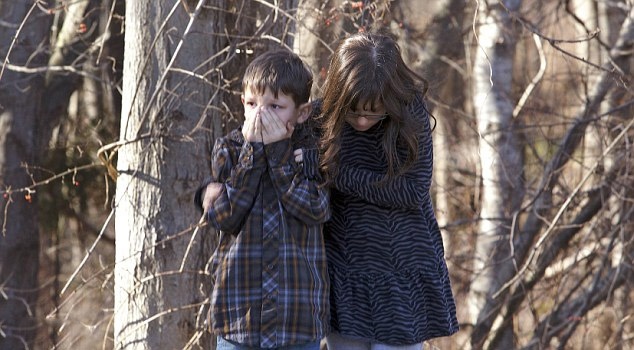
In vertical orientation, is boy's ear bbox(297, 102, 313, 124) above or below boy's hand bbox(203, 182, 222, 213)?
above

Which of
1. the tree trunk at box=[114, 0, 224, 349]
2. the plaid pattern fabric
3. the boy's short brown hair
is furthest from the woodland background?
the plaid pattern fabric

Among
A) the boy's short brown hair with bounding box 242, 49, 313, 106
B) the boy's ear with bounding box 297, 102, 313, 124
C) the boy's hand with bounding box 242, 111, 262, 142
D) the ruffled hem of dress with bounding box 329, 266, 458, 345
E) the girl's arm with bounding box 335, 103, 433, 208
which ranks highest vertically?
the boy's short brown hair with bounding box 242, 49, 313, 106

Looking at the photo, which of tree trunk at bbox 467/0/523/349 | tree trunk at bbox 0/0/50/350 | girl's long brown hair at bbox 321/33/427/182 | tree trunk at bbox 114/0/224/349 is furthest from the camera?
tree trunk at bbox 0/0/50/350

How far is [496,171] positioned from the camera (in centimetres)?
687

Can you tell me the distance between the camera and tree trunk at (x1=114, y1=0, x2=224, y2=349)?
4.04 m

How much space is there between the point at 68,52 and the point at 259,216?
A: 464cm

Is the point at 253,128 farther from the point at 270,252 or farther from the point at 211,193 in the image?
the point at 270,252

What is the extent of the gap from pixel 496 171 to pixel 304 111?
415 centimetres

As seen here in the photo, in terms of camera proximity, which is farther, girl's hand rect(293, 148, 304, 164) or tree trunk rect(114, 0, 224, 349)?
tree trunk rect(114, 0, 224, 349)

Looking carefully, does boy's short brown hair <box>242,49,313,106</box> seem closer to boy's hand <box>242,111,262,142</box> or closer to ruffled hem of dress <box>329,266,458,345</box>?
boy's hand <box>242,111,262,142</box>

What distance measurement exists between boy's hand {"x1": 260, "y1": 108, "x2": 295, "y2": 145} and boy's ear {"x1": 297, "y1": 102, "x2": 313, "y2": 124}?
0.07m

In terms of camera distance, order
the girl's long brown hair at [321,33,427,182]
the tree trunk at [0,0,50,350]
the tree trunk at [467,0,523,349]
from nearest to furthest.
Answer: the girl's long brown hair at [321,33,427,182]
the tree trunk at [467,0,523,349]
the tree trunk at [0,0,50,350]

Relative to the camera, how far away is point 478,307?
22.6 feet

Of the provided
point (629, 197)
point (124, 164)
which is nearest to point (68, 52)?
point (124, 164)
